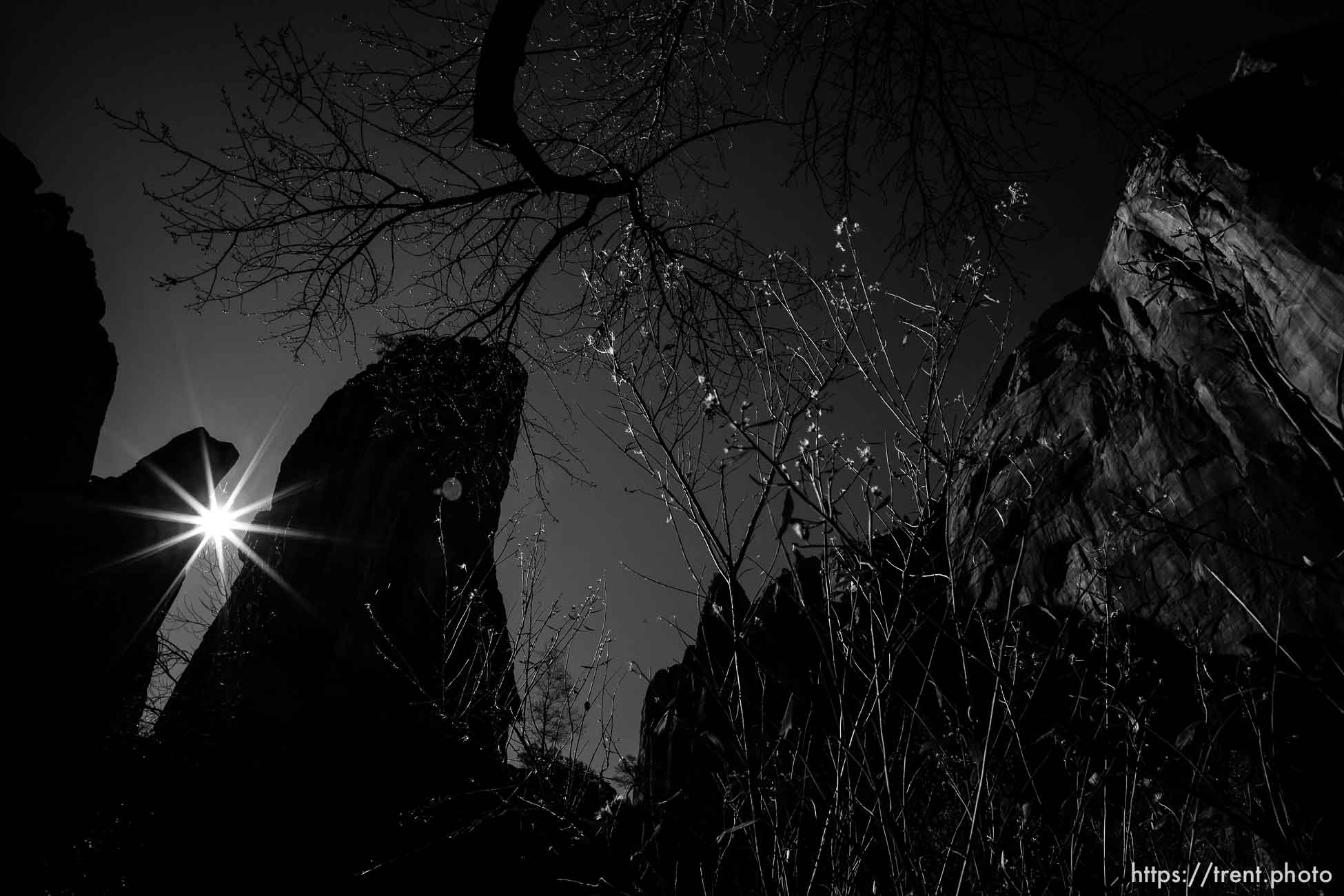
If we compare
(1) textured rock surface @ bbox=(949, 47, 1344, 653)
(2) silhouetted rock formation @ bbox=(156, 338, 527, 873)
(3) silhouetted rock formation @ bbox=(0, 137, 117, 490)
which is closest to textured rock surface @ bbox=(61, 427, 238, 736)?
(3) silhouetted rock formation @ bbox=(0, 137, 117, 490)

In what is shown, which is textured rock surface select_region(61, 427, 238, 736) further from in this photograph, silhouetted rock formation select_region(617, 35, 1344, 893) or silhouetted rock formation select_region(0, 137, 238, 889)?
silhouetted rock formation select_region(617, 35, 1344, 893)

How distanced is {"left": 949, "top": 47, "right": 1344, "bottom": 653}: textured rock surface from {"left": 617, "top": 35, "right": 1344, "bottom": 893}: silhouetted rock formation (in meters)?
0.03

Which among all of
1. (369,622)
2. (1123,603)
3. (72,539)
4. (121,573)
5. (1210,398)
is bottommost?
(1123,603)

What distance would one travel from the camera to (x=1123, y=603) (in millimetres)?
3639

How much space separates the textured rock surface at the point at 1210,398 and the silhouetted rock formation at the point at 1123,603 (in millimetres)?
32

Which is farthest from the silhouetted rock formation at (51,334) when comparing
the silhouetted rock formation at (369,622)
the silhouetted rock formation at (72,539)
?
the silhouetted rock formation at (369,622)

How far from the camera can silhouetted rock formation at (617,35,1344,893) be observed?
122 cm

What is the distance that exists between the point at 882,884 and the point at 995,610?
10.6 metres

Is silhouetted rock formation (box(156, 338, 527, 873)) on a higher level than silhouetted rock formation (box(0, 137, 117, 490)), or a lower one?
lower

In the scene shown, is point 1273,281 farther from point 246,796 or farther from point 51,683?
point 246,796

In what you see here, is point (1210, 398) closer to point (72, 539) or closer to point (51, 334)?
point (72, 539)

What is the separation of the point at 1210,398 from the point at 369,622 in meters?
19.1

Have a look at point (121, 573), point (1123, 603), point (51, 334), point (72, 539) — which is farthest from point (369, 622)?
point (1123, 603)

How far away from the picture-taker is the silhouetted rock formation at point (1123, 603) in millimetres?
A: 1224
